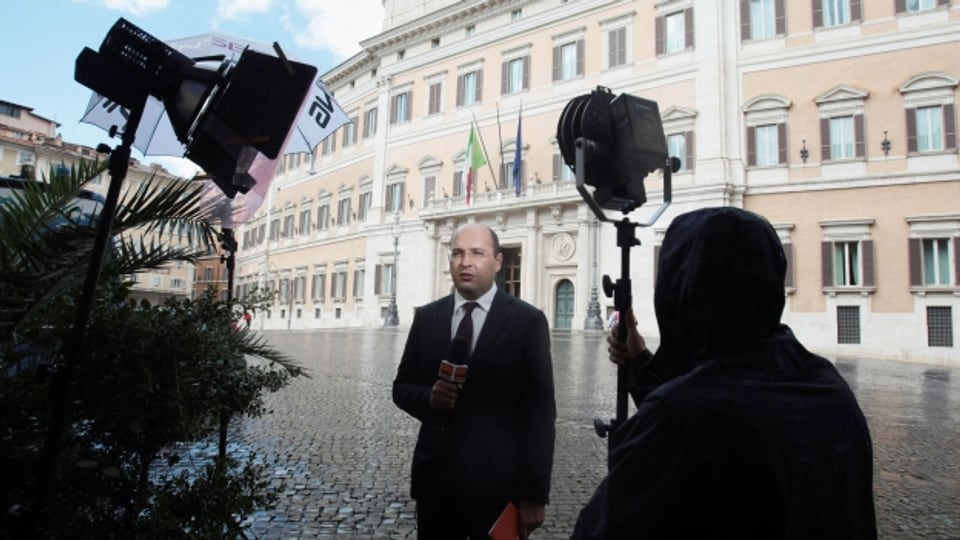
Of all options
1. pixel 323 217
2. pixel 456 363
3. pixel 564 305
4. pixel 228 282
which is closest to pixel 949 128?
pixel 564 305

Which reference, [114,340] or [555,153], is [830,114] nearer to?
[555,153]

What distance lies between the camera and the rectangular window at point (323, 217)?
37.7m

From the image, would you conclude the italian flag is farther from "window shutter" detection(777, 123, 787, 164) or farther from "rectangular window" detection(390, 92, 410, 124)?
"window shutter" detection(777, 123, 787, 164)

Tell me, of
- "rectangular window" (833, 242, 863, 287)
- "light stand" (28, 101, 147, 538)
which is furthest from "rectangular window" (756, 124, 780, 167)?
"light stand" (28, 101, 147, 538)

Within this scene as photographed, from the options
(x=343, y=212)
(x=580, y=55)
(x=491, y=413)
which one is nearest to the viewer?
(x=491, y=413)

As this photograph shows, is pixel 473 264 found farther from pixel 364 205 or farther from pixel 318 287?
pixel 318 287

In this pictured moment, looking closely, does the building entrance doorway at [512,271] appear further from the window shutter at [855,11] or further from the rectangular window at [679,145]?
the window shutter at [855,11]

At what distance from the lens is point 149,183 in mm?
2285

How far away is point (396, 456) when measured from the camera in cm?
484

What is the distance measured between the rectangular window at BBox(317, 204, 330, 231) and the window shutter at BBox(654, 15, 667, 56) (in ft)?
72.7

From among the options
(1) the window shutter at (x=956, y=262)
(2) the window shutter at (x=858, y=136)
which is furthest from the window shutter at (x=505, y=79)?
(1) the window shutter at (x=956, y=262)

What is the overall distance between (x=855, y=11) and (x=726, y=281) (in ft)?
79.4

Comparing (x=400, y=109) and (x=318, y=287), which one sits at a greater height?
(x=400, y=109)

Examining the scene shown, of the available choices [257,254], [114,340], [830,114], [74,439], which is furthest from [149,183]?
[257,254]
